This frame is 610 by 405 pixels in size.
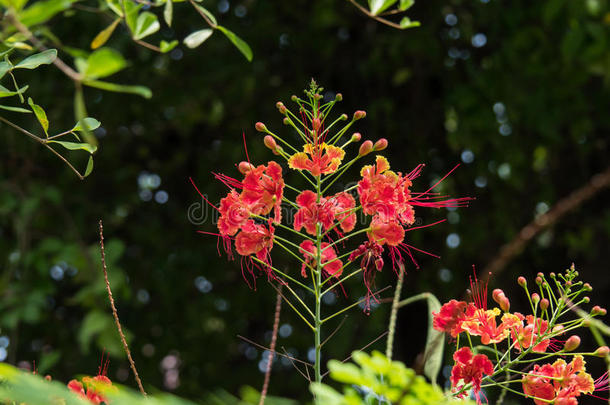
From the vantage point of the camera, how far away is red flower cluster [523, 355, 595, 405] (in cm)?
80

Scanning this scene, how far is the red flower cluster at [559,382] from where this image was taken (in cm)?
80

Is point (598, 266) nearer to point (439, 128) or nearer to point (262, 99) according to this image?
point (439, 128)

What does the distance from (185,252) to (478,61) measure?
1536 millimetres

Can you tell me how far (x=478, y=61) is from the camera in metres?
2.79

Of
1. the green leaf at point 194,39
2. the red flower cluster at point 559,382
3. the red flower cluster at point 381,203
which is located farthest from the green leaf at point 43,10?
A: the red flower cluster at point 559,382

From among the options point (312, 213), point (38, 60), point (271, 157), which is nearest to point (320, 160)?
point (312, 213)

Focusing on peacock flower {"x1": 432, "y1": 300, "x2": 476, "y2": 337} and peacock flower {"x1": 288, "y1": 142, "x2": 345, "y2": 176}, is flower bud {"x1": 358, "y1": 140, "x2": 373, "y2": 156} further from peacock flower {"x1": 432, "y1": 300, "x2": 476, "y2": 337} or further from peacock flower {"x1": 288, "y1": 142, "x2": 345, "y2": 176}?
peacock flower {"x1": 432, "y1": 300, "x2": 476, "y2": 337}

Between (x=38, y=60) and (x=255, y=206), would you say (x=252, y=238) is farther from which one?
(x=38, y=60)

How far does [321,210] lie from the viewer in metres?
0.80

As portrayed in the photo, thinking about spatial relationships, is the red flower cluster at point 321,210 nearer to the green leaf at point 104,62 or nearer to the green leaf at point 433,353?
the green leaf at point 433,353

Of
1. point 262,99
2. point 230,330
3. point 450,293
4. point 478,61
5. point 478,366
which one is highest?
point 478,61

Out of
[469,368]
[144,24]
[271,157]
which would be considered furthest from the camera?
[271,157]

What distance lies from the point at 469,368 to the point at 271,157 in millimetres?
1931

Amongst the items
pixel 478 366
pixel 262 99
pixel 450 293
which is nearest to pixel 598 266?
pixel 450 293
